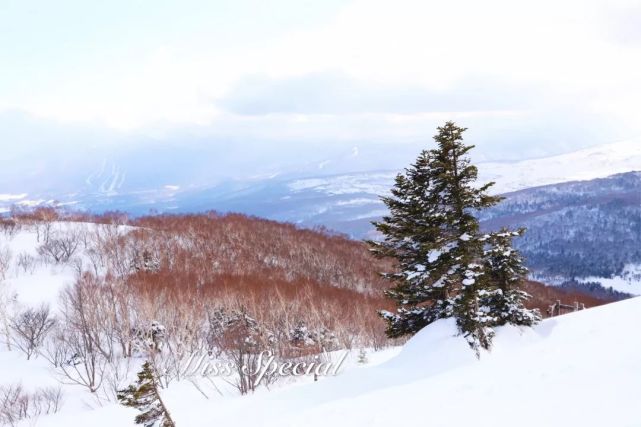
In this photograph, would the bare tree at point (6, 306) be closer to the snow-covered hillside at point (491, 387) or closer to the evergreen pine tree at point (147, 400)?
the snow-covered hillside at point (491, 387)

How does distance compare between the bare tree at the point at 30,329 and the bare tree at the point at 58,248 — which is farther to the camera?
the bare tree at the point at 58,248

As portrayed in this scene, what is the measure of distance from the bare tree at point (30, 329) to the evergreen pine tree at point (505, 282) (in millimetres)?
40767

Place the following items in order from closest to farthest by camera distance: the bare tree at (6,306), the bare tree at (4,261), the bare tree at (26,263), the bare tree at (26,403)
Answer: the bare tree at (26,403) < the bare tree at (6,306) < the bare tree at (4,261) < the bare tree at (26,263)

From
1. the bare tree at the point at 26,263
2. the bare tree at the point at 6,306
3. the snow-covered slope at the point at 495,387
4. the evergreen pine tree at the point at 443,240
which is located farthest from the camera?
the bare tree at the point at 26,263

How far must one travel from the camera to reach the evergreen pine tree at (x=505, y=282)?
55.1 feet

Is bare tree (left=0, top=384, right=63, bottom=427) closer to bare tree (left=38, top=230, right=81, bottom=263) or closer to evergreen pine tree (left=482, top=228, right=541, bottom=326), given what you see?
evergreen pine tree (left=482, top=228, right=541, bottom=326)

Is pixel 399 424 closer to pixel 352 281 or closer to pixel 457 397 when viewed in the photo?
pixel 457 397

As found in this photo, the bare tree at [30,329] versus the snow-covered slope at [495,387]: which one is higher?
the snow-covered slope at [495,387]

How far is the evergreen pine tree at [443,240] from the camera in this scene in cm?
1611

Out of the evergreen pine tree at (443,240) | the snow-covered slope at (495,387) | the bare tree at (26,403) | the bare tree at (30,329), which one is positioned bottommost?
the bare tree at (26,403)

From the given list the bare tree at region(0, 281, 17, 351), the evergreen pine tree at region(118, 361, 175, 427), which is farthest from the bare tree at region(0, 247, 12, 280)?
the evergreen pine tree at region(118, 361, 175, 427)

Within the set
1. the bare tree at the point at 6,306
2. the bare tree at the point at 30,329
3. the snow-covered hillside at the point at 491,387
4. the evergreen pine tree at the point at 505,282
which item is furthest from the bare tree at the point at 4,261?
the evergreen pine tree at the point at 505,282

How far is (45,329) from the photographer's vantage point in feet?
137

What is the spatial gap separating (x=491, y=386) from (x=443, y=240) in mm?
7126
